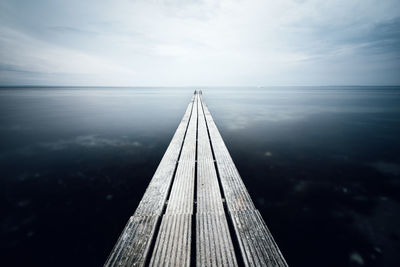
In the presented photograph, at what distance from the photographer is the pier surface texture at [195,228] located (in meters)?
2.97

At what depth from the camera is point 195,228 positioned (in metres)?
3.73

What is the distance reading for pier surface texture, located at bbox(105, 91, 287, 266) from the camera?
297 cm

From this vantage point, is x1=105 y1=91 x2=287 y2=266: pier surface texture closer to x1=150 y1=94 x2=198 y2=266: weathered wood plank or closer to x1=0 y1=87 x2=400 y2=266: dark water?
x1=150 y1=94 x2=198 y2=266: weathered wood plank

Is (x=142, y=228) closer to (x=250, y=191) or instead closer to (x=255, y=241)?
(x=255, y=241)

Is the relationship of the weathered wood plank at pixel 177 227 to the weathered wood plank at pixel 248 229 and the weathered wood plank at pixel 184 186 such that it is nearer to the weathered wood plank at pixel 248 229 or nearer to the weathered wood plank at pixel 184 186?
the weathered wood plank at pixel 184 186

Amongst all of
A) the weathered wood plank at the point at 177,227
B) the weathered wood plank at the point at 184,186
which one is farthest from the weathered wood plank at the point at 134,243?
the weathered wood plank at the point at 184,186

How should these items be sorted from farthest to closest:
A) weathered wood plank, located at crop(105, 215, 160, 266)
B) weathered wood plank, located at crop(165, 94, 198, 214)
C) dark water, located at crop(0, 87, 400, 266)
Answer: weathered wood plank, located at crop(165, 94, 198, 214), dark water, located at crop(0, 87, 400, 266), weathered wood plank, located at crop(105, 215, 160, 266)

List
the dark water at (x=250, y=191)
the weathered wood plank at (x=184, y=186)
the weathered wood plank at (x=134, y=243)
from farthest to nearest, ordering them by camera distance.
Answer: the weathered wood plank at (x=184, y=186) < the dark water at (x=250, y=191) < the weathered wood plank at (x=134, y=243)

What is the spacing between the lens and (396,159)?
26.0ft

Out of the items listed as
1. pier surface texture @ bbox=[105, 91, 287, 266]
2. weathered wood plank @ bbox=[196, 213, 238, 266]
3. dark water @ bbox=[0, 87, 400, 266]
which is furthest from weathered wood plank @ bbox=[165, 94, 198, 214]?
dark water @ bbox=[0, 87, 400, 266]

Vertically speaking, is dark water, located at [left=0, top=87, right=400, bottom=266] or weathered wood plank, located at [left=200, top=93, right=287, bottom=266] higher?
weathered wood plank, located at [left=200, top=93, right=287, bottom=266]

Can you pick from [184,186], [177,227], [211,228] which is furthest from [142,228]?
[184,186]

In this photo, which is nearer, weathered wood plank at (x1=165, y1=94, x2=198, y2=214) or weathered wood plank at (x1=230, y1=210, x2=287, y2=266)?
weathered wood plank at (x1=230, y1=210, x2=287, y2=266)

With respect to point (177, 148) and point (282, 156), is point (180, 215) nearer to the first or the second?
point (177, 148)
